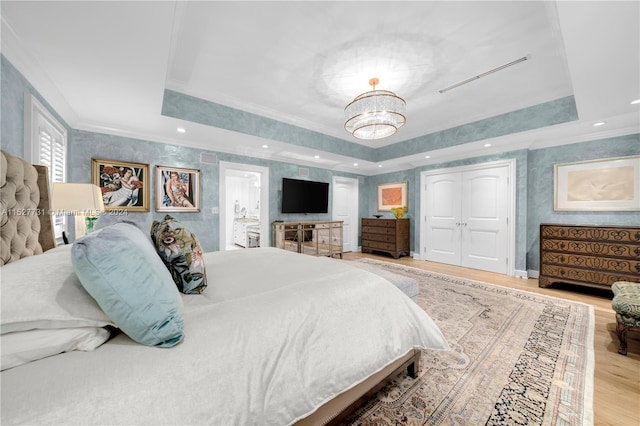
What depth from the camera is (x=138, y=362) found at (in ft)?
2.39

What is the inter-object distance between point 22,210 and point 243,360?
1.54m

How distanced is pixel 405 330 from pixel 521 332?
1.63 meters

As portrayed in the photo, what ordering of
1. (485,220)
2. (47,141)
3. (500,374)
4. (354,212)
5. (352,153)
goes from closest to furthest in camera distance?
(500,374)
(47,141)
(485,220)
(352,153)
(354,212)

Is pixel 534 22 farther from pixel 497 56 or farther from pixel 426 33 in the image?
pixel 426 33

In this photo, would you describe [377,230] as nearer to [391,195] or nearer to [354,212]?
[354,212]

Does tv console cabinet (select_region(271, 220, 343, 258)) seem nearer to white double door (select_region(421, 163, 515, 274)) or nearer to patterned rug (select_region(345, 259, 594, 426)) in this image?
white double door (select_region(421, 163, 515, 274))

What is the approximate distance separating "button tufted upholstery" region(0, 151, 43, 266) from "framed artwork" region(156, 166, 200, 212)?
7.46ft

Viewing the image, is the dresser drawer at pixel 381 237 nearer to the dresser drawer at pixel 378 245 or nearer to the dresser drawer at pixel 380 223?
the dresser drawer at pixel 378 245

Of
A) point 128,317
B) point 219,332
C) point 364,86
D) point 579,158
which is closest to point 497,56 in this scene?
point 364,86

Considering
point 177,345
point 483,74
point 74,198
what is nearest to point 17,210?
point 74,198

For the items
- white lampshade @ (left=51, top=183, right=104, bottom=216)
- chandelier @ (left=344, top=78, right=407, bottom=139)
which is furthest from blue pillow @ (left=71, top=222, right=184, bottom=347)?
chandelier @ (left=344, top=78, right=407, bottom=139)

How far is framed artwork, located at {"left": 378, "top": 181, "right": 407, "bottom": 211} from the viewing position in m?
6.11

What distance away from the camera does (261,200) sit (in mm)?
4949

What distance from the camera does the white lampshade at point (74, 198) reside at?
6.39 ft
